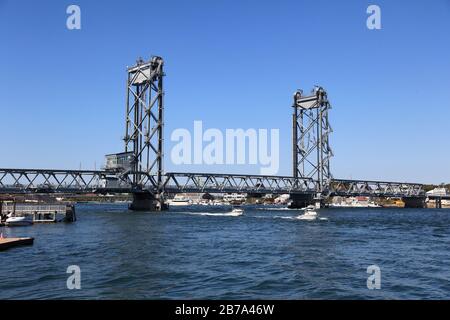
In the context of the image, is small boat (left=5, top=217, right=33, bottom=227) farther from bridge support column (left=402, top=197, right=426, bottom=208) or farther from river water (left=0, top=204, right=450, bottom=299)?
bridge support column (left=402, top=197, right=426, bottom=208)

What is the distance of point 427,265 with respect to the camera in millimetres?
27625

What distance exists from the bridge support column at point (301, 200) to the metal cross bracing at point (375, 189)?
9.94m

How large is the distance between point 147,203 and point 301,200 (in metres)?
54.2

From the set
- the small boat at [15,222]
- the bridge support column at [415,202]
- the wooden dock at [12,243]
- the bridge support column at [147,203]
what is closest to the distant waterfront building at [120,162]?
the bridge support column at [147,203]

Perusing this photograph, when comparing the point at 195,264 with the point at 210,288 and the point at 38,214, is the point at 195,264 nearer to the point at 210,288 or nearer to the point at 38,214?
the point at 210,288

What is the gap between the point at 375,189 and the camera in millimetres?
181750

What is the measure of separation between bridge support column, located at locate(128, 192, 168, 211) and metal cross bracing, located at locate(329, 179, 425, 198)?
63.3 m

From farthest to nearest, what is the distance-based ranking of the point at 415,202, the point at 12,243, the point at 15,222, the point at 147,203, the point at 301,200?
1. the point at 415,202
2. the point at 301,200
3. the point at 147,203
4. the point at 15,222
5. the point at 12,243

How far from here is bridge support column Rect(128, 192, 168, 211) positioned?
124375 millimetres

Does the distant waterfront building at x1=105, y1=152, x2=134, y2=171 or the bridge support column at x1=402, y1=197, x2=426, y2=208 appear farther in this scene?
the bridge support column at x1=402, y1=197, x2=426, y2=208

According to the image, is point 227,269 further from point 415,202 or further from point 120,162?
point 415,202

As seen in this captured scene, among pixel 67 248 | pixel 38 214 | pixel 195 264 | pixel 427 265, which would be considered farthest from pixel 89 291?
pixel 38 214

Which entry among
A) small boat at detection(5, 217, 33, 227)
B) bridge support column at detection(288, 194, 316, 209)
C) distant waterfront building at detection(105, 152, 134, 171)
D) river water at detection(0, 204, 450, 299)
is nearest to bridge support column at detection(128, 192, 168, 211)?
distant waterfront building at detection(105, 152, 134, 171)

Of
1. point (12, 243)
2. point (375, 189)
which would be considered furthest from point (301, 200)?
point (12, 243)
